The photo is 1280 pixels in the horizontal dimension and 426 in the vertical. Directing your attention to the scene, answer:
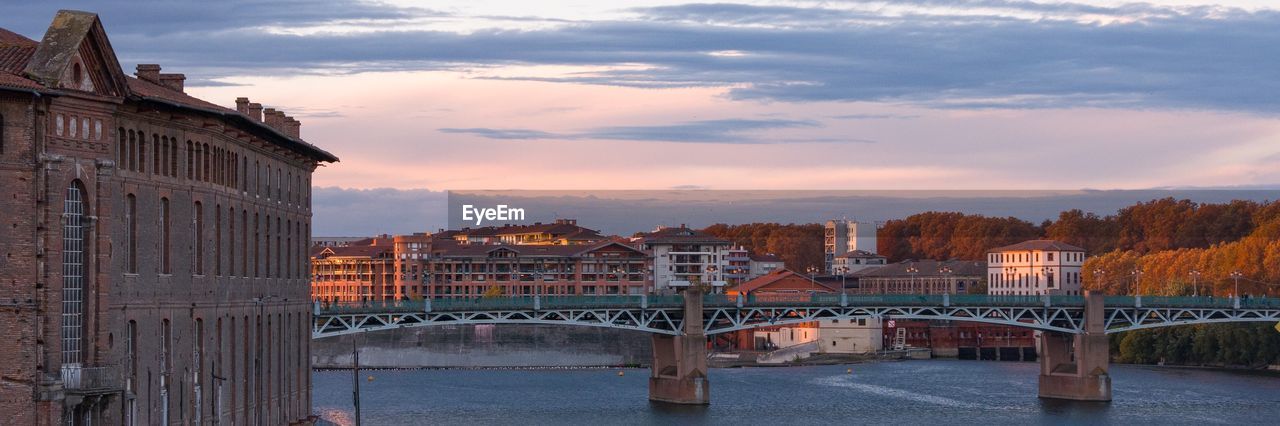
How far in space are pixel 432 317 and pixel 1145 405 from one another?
39756 millimetres

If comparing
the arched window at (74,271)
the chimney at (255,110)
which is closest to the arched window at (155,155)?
the arched window at (74,271)

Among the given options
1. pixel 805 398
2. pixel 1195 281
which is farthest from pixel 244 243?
pixel 1195 281

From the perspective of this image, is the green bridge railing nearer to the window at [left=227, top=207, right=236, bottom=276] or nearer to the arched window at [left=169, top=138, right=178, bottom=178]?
the window at [left=227, top=207, right=236, bottom=276]

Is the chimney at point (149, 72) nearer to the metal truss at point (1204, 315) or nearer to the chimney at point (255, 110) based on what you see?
the chimney at point (255, 110)

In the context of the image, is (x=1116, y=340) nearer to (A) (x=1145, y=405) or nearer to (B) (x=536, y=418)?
(A) (x=1145, y=405)

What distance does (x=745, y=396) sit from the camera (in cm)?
12950

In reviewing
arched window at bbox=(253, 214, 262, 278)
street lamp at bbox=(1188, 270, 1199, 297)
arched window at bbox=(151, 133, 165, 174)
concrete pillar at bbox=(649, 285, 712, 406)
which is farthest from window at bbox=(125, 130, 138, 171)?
street lamp at bbox=(1188, 270, 1199, 297)

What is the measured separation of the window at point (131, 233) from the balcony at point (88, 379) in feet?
14.3

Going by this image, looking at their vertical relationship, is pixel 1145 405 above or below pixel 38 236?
below

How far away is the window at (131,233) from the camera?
52312mm

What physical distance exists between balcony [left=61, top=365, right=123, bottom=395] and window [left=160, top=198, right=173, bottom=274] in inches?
278

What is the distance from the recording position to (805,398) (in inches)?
5017

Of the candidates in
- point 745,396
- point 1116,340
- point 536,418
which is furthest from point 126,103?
point 1116,340

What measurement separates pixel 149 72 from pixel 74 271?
765 inches
